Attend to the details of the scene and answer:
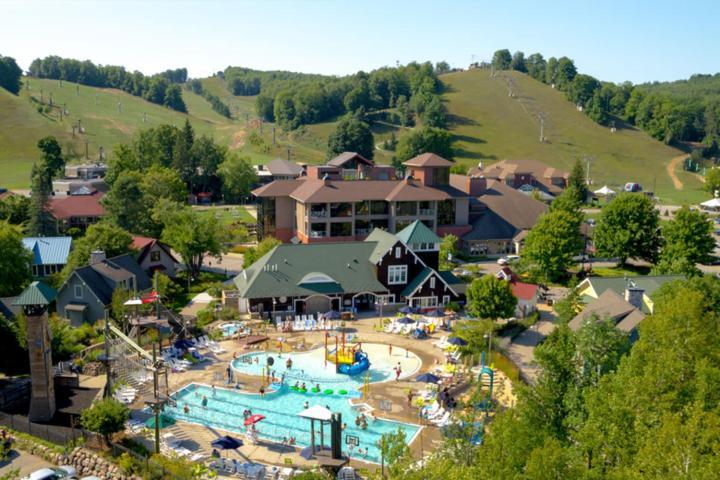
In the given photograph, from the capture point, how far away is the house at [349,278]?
55688 millimetres

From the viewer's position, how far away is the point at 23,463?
31.9 metres

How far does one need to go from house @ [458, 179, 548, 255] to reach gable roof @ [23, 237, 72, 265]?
47.4 m

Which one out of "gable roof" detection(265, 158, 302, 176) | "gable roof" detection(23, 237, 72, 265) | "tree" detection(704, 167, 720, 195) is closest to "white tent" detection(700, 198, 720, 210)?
"tree" detection(704, 167, 720, 195)

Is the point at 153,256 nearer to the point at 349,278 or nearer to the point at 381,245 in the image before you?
the point at 349,278

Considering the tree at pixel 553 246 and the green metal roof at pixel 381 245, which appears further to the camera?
the tree at pixel 553 246

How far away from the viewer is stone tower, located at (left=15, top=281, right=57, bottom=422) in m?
34.9

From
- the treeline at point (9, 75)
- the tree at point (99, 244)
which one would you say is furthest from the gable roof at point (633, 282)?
the treeline at point (9, 75)

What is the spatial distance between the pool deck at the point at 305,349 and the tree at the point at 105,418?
11.9ft

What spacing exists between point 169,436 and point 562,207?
58595 millimetres

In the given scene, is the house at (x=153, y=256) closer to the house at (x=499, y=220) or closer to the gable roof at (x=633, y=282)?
the house at (x=499, y=220)

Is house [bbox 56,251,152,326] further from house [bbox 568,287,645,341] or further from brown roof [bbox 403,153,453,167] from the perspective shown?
brown roof [bbox 403,153,453,167]

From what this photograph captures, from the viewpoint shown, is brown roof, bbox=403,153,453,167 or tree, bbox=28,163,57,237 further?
brown roof, bbox=403,153,453,167

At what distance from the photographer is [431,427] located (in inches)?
1415

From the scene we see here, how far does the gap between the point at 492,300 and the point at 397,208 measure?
→ 3276 centimetres
